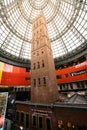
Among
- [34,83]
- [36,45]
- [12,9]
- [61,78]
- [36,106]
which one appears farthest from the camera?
[61,78]

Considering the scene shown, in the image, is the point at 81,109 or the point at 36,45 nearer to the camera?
the point at 81,109

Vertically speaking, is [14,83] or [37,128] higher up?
[14,83]

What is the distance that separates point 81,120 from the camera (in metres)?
18.9

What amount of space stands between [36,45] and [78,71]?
17742mm

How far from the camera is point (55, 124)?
22.1 meters

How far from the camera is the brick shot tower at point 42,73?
88.0ft

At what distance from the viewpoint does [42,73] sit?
3000 centimetres

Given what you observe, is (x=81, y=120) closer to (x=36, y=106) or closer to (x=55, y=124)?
(x=55, y=124)

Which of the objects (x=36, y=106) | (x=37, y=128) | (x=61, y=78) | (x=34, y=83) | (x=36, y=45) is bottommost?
(x=37, y=128)

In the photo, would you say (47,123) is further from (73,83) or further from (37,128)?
(73,83)

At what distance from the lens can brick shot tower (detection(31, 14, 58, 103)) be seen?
26.8 metres

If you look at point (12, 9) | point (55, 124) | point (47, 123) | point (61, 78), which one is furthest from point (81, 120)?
point (12, 9)

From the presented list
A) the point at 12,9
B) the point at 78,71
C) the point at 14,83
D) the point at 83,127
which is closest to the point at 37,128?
the point at 83,127

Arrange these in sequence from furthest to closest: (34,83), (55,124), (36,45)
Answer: (36,45), (34,83), (55,124)
